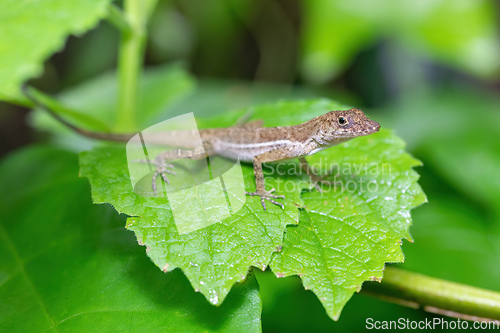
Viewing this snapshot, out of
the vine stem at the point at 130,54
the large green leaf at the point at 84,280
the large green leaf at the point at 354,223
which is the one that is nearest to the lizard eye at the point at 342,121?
the large green leaf at the point at 354,223

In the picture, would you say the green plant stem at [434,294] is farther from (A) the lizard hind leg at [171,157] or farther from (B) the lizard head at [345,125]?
(A) the lizard hind leg at [171,157]

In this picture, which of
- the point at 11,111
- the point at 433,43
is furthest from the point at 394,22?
the point at 11,111

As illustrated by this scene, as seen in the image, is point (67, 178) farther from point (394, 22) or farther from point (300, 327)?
point (394, 22)

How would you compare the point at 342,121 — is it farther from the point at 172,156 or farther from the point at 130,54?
the point at 130,54

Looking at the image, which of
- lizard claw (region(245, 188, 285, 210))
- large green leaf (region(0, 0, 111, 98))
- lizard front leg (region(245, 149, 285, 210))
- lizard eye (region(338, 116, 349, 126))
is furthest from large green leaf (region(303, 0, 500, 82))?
large green leaf (region(0, 0, 111, 98))

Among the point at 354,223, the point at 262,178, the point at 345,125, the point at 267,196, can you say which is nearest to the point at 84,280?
the point at 267,196
